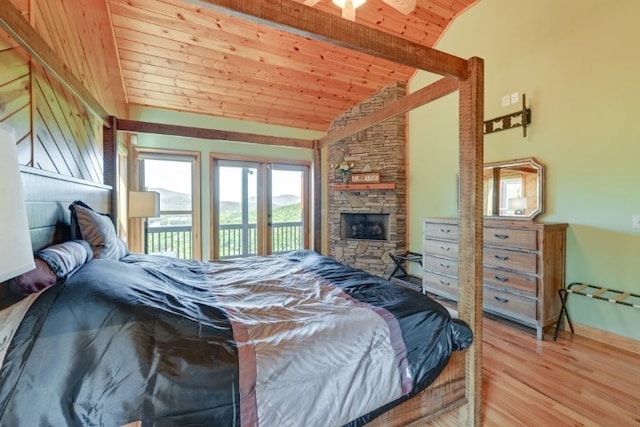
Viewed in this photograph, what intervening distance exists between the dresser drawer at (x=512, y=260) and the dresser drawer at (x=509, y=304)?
0.26 meters

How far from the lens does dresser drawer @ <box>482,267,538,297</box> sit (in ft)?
8.34

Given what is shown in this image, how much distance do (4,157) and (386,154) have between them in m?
4.43

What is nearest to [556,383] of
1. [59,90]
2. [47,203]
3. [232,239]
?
[47,203]

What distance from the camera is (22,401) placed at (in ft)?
2.59

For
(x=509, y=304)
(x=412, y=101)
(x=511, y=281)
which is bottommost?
(x=509, y=304)

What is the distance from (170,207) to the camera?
14.0 feet

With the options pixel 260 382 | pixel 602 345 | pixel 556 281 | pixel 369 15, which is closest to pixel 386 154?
pixel 369 15

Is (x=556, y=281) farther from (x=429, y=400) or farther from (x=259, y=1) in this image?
(x=259, y=1)

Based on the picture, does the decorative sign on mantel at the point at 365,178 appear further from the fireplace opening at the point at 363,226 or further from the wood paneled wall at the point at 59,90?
the wood paneled wall at the point at 59,90

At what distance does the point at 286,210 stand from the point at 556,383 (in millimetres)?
4052

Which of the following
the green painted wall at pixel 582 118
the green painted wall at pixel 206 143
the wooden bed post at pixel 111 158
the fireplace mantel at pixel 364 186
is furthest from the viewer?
the fireplace mantel at pixel 364 186

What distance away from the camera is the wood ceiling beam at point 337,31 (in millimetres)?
995

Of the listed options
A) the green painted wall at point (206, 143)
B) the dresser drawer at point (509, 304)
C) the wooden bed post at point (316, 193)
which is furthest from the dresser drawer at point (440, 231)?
the green painted wall at point (206, 143)

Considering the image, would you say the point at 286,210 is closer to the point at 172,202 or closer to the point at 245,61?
the point at 172,202
